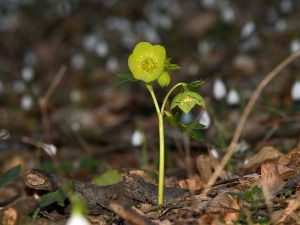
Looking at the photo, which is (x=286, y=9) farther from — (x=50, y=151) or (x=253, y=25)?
(x=50, y=151)

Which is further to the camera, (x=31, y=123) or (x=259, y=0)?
(x=259, y=0)

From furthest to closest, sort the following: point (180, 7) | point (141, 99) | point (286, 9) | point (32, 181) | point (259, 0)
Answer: point (180, 7)
point (259, 0)
point (286, 9)
point (141, 99)
point (32, 181)

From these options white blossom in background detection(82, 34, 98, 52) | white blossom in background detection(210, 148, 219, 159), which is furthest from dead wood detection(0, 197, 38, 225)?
white blossom in background detection(82, 34, 98, 52)

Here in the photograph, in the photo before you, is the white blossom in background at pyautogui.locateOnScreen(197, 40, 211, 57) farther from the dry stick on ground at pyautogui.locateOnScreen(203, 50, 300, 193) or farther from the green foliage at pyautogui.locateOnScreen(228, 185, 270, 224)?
the green foliage at pyautogui.locateOnScreen(228, 185, 270, 224)

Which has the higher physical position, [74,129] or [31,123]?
[31,123]

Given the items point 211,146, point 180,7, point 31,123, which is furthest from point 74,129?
point 180,7

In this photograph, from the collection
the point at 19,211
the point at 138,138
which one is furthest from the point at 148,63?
the point at 138,138
